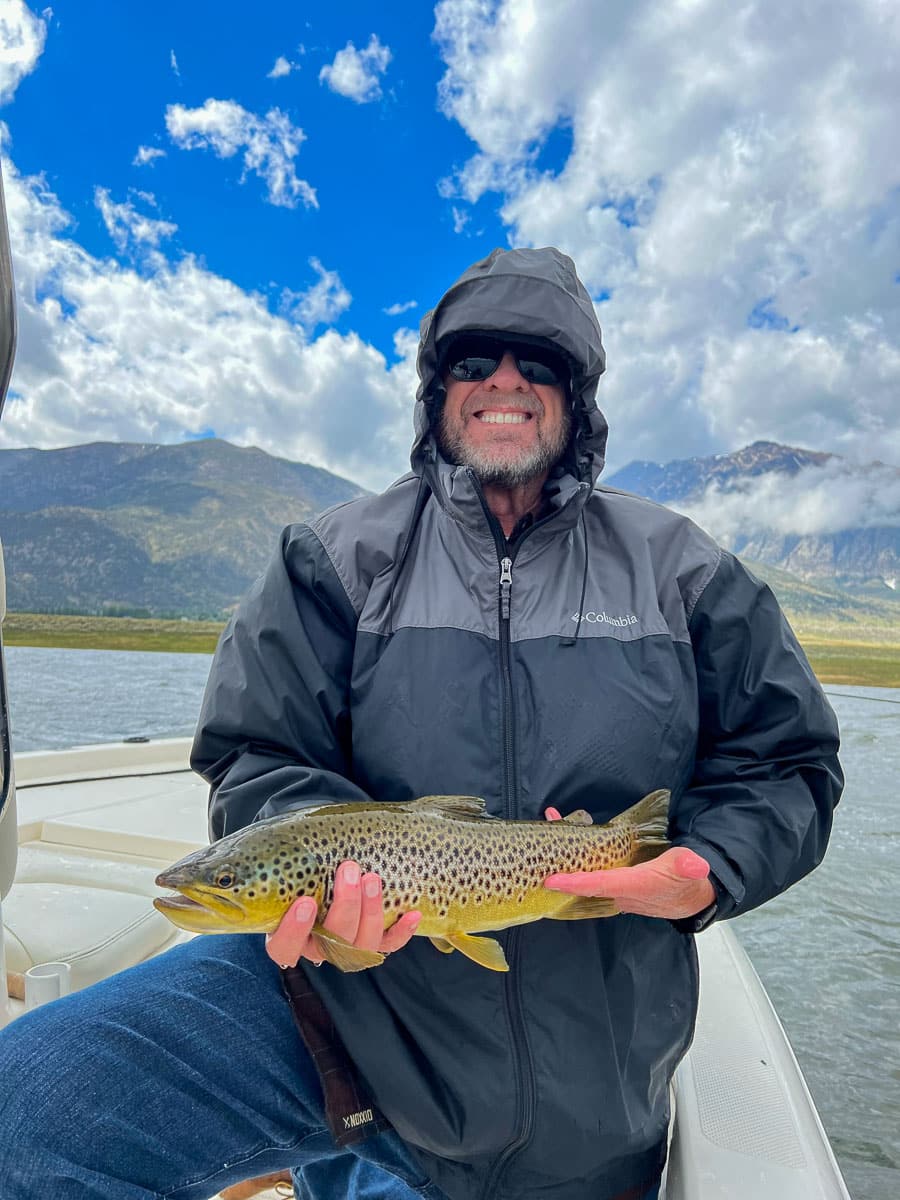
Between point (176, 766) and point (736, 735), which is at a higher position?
point (736, 735)

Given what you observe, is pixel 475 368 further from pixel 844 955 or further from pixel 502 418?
pixel 844 955

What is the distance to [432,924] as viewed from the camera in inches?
88.3

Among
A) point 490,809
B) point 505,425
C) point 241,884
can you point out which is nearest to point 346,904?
point 241,884

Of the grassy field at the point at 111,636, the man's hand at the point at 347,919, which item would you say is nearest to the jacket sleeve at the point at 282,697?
the man's hand at the point at 347,919

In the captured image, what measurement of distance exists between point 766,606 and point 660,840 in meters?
0.86

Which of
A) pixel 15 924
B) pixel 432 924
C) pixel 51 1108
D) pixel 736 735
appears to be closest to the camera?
pixel 51 1108

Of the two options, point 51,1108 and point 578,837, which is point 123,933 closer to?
point 51,1108

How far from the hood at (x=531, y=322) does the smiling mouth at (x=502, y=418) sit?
25 centimetres

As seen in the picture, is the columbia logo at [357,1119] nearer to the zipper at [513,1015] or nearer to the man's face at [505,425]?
the zipper at [513,1015]

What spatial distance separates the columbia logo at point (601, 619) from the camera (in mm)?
2719

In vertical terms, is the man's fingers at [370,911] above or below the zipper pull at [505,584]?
below

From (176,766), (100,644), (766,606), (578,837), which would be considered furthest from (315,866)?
(100,644)

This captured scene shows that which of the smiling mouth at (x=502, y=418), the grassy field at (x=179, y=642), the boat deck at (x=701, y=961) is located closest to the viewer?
the boat deck at (x=701, y=961)

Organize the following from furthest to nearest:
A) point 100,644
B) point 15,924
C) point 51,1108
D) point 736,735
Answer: point 100,644
point 15,924
point 736,735
point 51,1108
